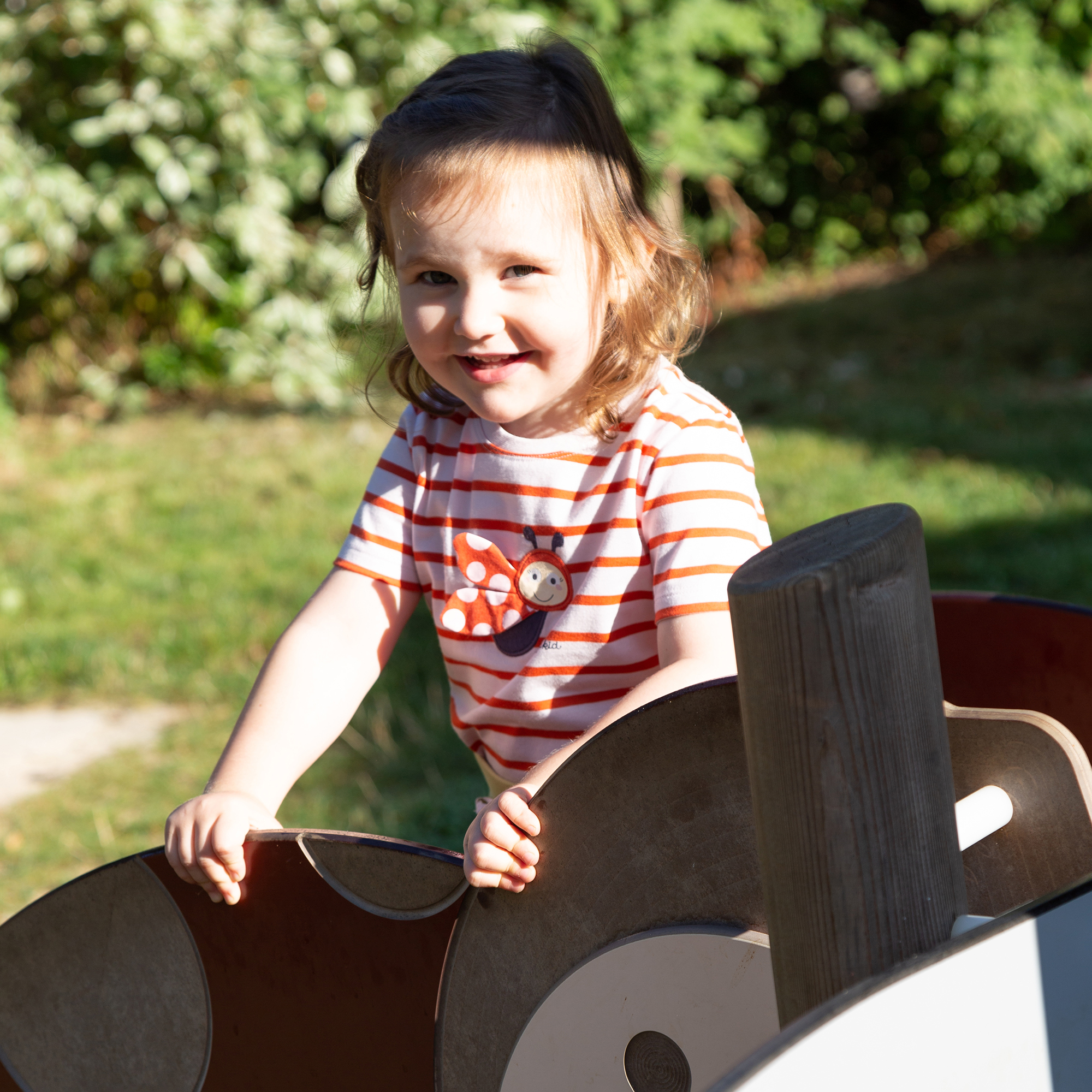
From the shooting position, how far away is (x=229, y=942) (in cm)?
102

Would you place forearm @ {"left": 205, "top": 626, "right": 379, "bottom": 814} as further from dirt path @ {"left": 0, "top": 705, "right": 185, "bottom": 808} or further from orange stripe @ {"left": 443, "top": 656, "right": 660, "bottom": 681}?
dirt path @ {"left": 0, "top": 705, "right": 185, "bottom": 808}

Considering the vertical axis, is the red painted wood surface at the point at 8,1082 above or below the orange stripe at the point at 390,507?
below

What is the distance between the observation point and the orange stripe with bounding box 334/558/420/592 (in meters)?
1.37

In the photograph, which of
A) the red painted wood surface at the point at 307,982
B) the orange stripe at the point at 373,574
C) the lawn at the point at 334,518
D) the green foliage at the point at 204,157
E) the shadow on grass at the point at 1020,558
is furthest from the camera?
the green foliage at the point at 204,157

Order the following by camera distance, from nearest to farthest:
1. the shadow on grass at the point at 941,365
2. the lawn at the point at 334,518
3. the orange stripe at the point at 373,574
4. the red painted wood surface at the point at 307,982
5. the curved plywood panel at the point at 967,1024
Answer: the curved plywood panel at the point at 967,1024 → the red painted wood surface at the point at 307,982 → the orange stripe at the point at 373,574 → the lawn at the point at 334,518 → the shadow on grass at the point at 941,365

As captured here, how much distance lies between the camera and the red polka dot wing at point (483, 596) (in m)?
1.28

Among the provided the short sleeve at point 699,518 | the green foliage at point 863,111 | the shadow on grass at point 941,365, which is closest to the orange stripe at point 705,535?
the short sleeve at point 699,518

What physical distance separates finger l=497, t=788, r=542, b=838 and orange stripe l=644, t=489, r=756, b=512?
400 mm

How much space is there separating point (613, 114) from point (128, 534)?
10.2ft

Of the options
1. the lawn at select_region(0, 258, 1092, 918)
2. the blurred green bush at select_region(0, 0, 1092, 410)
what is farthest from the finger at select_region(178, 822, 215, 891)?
the blurred green bush at select_region(0, 0, 1092, 410)

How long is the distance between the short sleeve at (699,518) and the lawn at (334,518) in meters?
1.26

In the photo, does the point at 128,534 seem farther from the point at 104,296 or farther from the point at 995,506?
the point at 995,506

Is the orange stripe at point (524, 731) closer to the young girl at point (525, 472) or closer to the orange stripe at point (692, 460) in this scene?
Answer: the young girl at point (525, 472)

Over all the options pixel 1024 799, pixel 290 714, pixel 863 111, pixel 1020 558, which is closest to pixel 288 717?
pixel 290 714
